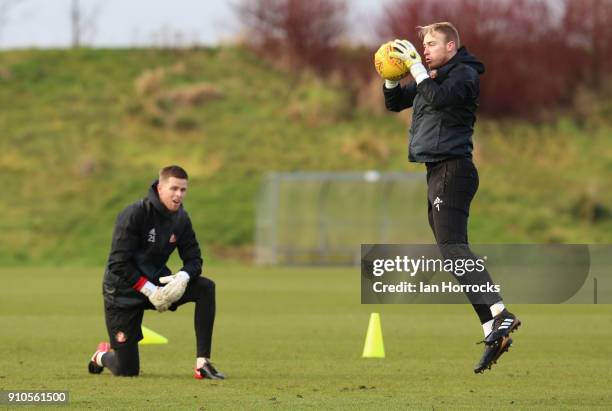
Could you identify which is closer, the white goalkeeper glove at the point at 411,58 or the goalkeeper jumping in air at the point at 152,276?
the white goalkeeper glove at the point at 411,58

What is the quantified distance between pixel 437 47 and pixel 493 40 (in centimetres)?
3833

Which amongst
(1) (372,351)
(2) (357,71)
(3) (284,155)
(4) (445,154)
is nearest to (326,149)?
(3) (284,155)

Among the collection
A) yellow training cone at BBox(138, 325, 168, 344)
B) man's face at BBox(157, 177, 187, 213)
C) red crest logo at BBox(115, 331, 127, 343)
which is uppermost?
man's face at BBox(157, 177, 187, 213)

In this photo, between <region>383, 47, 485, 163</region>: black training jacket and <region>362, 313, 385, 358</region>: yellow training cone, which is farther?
<region>362, 313, 385, 358</region>: yellow training cone

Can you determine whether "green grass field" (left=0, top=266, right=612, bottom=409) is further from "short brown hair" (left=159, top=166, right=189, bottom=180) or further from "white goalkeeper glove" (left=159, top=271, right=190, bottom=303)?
"short brown hair" (left=159, top=166, right=189, bottom=180)

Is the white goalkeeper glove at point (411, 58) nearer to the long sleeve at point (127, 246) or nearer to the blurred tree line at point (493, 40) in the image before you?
the long sleeve at point (127, 246)

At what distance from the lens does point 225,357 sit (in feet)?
37.6

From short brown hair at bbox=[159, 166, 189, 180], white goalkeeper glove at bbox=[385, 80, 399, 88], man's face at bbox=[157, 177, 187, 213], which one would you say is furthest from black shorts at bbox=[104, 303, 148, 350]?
white goalkeeper glove at bbox=[385, 80, 399, 88]

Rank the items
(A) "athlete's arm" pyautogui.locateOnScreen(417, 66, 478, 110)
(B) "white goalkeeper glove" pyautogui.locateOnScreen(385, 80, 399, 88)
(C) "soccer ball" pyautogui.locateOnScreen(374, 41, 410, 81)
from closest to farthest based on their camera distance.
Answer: (A) "athlete's arm" pyautogui.locateOnScreen(417, 66, 478, 110) → (C) "soccer ball" pyautogui.locateOnScreen(374, 41, 410, 81) → (B) "white goalkeeper glove" pyautogui.locateOnScreen(385, 80, 399, 88)

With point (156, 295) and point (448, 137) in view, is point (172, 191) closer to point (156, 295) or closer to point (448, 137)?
point (156, 295)

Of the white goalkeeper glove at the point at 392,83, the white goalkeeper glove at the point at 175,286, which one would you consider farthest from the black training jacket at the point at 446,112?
the white goalkeeper glove at the point at 175,286

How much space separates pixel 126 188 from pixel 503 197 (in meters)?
11.2

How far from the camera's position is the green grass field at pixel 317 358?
334 inches

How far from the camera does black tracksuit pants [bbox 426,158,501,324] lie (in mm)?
8648
